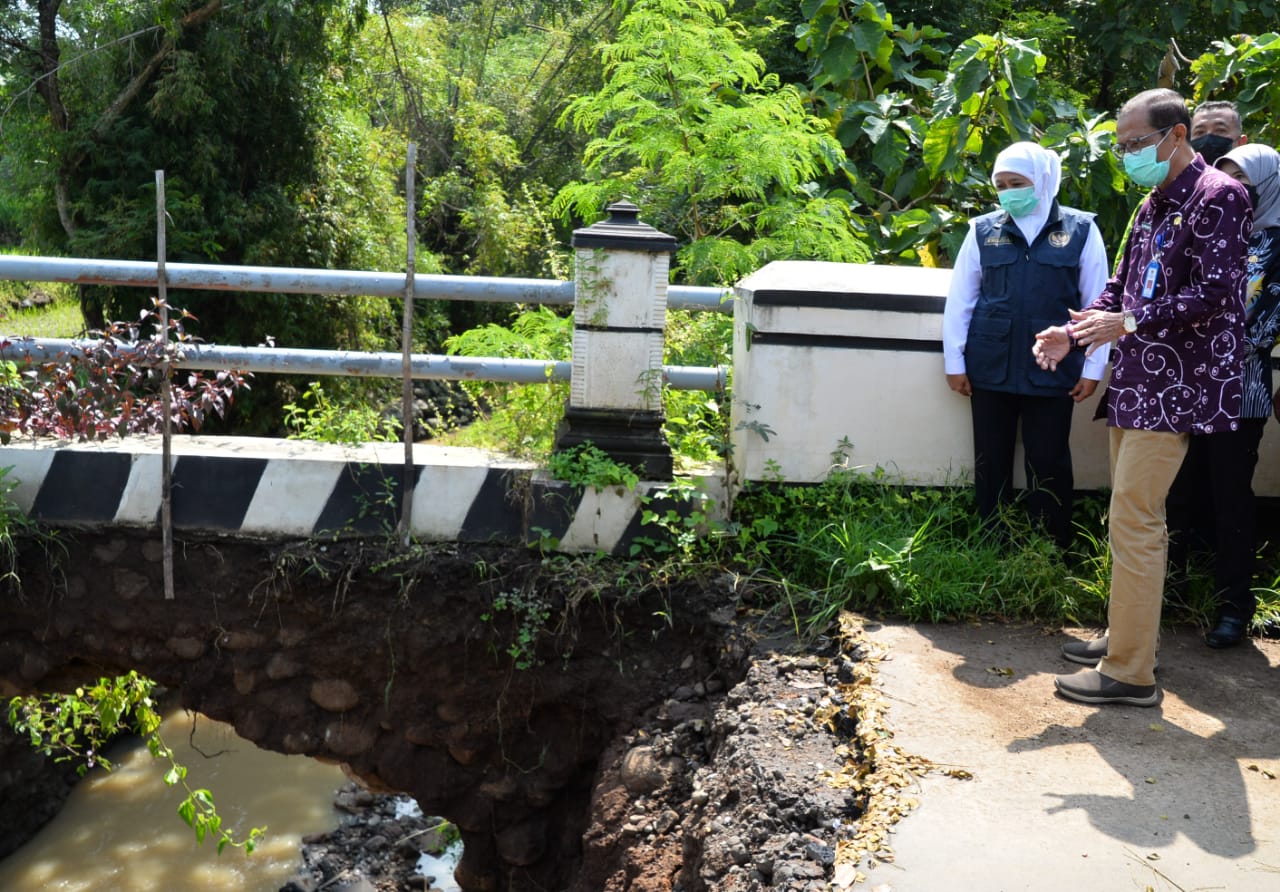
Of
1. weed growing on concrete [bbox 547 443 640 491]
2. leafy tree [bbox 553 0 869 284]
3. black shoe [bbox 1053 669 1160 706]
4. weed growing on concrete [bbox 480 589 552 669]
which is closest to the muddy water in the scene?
weed growing on concrete [bbox 480 589 552 669]

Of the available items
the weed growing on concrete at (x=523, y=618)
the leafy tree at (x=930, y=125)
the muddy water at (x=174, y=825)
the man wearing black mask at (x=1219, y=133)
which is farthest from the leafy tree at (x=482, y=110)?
the man wearing black mask at (x=1219, y=133)

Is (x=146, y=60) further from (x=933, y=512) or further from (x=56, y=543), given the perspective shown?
(x=933, y=512)

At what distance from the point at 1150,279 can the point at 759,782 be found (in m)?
2.04

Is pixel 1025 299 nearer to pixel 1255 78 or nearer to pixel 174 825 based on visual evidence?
pixel 1255 78

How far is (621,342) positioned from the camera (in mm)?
4727

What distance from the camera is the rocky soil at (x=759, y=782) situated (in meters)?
3.03

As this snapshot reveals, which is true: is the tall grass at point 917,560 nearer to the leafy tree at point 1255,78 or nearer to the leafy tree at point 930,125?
the leafy tree at point 930,125

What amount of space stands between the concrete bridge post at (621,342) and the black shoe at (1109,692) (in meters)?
1.78

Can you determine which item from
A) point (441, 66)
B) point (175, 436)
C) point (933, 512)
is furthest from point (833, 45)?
point (441, 66)

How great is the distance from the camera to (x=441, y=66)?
1861 centimetres

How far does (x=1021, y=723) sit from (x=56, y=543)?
384cm

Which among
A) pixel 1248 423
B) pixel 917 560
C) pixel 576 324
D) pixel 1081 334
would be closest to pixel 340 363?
pixel 576 324

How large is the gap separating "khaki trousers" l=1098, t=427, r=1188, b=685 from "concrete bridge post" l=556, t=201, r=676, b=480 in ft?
5.87

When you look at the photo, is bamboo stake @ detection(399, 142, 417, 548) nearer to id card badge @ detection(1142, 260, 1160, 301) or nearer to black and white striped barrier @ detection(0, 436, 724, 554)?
black and white striped barrier @ detection(0, 436, 724, 554)
